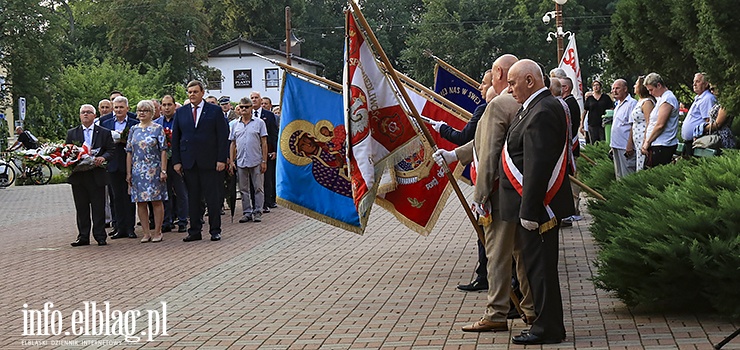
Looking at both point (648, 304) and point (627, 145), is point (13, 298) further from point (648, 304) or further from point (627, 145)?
point (627, 145)

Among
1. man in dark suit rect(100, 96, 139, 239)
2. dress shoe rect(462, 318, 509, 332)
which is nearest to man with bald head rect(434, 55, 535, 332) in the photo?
dress shoe rect(462, 318, 509, 332)

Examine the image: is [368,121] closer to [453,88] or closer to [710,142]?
[453,88]

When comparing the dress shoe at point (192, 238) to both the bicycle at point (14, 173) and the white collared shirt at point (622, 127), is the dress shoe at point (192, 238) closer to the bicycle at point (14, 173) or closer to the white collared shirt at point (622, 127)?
the white collared shirt at point (622, 127)

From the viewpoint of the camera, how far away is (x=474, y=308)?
29.0 ft

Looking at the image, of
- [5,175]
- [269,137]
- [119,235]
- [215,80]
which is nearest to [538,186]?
[119,235]

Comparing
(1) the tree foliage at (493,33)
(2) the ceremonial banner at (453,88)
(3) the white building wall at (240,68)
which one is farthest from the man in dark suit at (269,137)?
(3) the white building wall at (240,68)

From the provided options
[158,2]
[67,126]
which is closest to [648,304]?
[67,126]

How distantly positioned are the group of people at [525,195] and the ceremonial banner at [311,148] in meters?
3.94

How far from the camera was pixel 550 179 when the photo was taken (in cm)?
715

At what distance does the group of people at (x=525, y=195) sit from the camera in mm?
7102

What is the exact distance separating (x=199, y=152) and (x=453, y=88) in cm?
352

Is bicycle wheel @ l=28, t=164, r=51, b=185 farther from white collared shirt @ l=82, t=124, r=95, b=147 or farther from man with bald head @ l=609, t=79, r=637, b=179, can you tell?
man with bald head @ l=609, t=79, r=637, b=179

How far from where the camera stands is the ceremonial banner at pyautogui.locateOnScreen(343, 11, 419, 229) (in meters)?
9.34

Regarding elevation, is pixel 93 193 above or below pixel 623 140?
below
